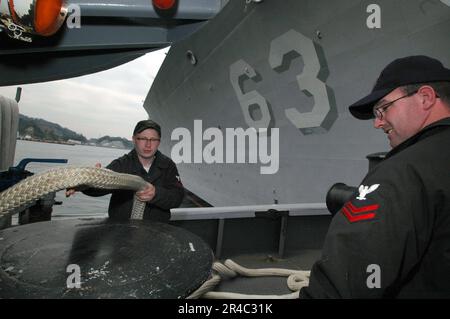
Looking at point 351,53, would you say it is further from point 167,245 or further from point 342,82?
point 167,245

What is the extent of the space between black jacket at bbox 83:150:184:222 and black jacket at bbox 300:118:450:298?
1.43 metres

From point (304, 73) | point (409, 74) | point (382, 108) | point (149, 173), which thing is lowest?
point (149, 173)

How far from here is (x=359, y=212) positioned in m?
0.85

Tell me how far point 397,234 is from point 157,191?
1594mm

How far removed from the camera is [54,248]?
1.16 m

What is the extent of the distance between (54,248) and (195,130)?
7.96 meters

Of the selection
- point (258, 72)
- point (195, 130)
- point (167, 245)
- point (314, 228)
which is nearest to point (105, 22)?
point (258, 72)

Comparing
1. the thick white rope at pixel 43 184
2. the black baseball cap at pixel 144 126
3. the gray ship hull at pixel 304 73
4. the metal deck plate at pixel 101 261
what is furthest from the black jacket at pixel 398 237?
the gray ship hull at pixel 304 73

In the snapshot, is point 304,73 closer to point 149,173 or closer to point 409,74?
point 149,173

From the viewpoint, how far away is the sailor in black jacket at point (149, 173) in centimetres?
215

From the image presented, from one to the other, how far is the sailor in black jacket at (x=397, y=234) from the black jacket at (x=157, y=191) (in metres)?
1.40

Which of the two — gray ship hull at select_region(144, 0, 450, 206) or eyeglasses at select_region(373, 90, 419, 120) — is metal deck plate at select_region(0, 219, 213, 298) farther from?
gray ship hull at select_region(144, 0, 450, 206)

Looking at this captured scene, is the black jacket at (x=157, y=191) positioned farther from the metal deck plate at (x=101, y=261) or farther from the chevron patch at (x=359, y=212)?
the chevron patch at (x=359, y=212)

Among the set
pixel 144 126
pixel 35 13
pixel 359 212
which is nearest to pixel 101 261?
pixel 359 212
